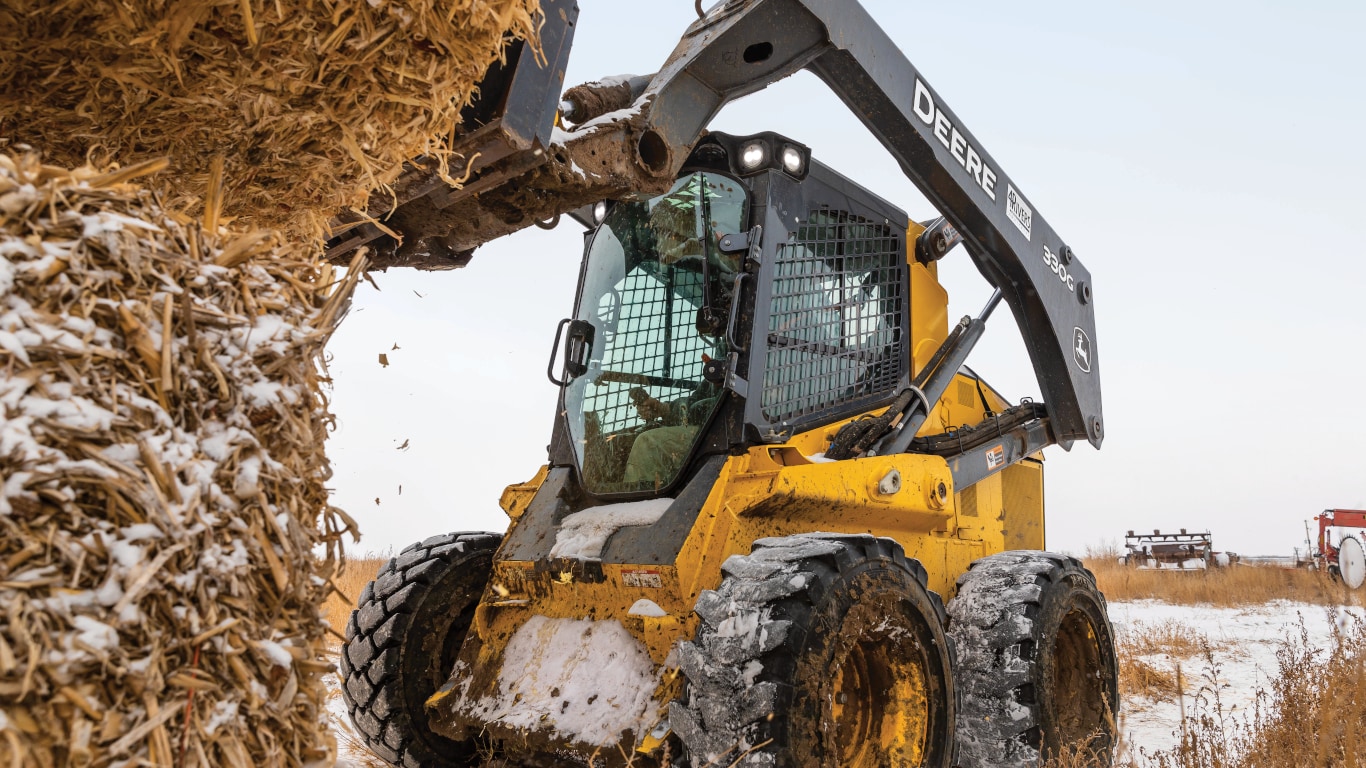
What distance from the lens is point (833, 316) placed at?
4.52 meters

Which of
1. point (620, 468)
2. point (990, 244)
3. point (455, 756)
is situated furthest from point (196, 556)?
point (990, 244)

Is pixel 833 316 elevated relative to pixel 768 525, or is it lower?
elevated

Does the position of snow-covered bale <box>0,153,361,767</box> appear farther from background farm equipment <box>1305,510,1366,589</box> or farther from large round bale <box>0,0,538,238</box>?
background farm equipment <box>1305,510,1366,589</box>

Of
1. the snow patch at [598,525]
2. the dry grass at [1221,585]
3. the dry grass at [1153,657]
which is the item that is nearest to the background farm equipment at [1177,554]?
the dry grass at [1221,585]

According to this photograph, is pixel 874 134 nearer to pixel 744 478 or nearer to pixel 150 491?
pixel 744 478

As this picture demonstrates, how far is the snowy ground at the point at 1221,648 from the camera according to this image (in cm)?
581

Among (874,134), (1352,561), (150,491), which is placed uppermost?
(874,134)

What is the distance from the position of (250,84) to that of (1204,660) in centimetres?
950

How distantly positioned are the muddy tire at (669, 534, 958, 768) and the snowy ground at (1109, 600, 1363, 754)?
2.86 feet

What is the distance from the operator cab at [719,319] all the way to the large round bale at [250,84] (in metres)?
1.91

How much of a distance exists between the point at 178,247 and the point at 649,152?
2158mm

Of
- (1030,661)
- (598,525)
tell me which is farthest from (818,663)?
(1030,661)

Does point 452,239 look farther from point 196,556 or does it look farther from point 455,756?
point 455,756

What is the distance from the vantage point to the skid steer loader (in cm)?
307
